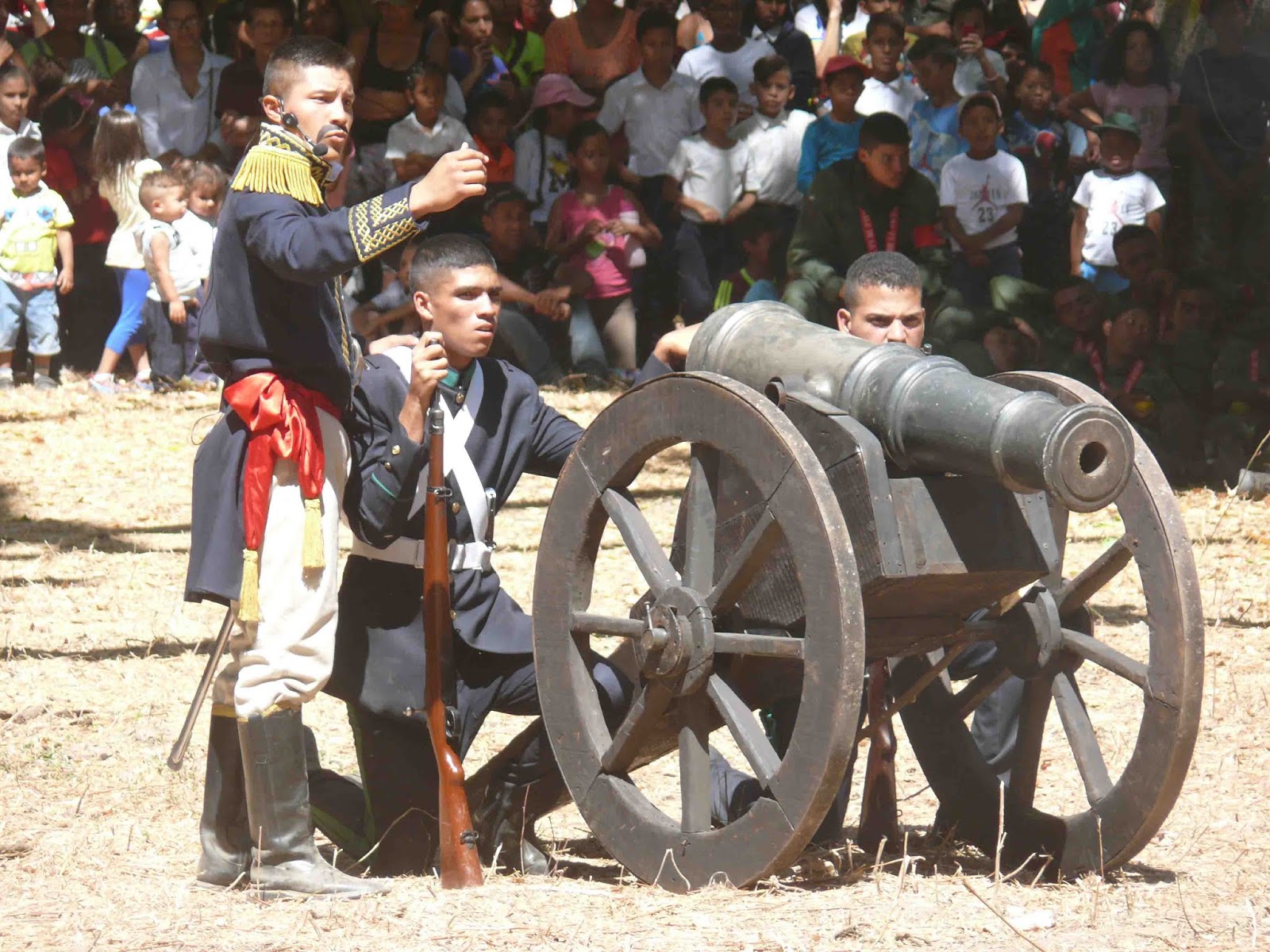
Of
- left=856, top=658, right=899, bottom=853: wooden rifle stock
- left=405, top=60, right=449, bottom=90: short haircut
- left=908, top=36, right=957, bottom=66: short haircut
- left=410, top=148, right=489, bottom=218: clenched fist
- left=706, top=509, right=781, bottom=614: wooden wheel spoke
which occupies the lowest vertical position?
left=856, top=658, right=899, bottom=853: wooden rifle stock

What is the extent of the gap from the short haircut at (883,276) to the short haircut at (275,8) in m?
6.79

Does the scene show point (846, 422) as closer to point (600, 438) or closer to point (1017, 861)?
point (600, 438)

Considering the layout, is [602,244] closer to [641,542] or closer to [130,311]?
[130,311]

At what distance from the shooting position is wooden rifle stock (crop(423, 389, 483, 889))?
4.27m

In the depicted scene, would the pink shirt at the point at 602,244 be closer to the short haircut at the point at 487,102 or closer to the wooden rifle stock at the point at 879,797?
the short haircut at the point at 487,102

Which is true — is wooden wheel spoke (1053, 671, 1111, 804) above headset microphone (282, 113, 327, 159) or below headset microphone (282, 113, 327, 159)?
below

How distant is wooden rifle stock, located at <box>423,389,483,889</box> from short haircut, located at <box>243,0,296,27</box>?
7.32 metres

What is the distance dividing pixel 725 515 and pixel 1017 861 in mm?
1151

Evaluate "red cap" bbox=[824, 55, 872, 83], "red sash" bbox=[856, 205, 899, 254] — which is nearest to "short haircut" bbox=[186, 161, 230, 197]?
"red cap" bbox=[824, 55, 872, 83]

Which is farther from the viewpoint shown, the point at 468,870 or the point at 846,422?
the point at 468,870

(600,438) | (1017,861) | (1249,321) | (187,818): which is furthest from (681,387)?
(1249,321)

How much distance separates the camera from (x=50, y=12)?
11.8 m

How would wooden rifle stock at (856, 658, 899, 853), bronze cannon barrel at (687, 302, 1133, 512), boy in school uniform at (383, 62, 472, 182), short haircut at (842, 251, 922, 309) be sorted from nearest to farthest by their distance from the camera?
1. bronze cannon barrel at (687, 302, 1133, 512)
2. wooden rifle stock at (856, 658, 899, 853)
3. short haircut at (842, 251, 922, 309)
4. boy in school uniform at (383, 62, 472, 182)

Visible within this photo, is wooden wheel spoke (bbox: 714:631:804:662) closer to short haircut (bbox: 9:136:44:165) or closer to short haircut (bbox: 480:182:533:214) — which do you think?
short haircut (bbox: 480:182:533:214)
